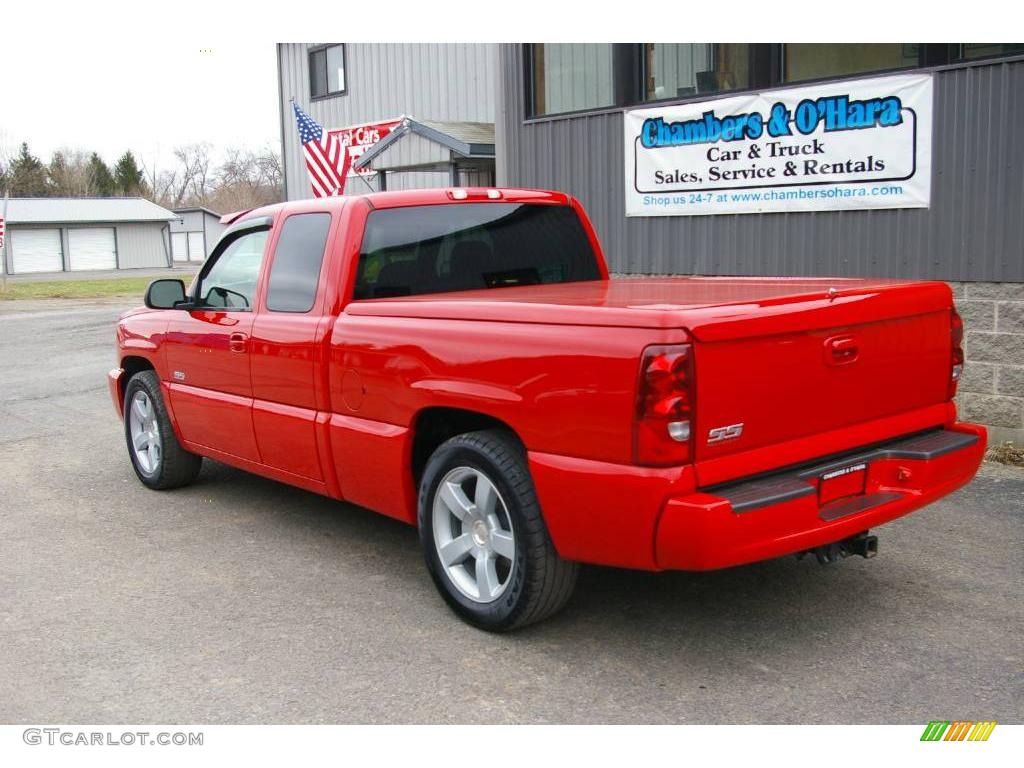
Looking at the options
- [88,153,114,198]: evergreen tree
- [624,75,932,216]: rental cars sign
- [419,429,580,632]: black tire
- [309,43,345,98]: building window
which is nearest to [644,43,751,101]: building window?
[624,75,932,216]: rental cars sign

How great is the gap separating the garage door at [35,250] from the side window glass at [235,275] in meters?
56.9

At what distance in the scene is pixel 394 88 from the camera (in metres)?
20.1

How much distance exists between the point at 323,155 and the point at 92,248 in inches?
1905

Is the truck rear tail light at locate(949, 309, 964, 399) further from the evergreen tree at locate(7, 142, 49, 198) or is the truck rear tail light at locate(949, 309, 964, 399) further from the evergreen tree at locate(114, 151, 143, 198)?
the evergreen tree at locate(114, 151, 143, 198)

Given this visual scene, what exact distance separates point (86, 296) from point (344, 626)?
3027cm

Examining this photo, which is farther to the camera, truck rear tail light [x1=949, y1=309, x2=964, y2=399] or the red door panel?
the red door panel

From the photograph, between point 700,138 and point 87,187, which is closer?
point 700,138

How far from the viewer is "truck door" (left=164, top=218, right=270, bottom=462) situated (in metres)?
5.81

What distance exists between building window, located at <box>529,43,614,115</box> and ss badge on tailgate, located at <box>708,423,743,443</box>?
6966 mm

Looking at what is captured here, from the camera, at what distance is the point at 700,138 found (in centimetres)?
925

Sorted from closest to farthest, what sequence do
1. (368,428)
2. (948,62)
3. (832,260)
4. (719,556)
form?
(719,556), (368,428), (948,62), (832,260)

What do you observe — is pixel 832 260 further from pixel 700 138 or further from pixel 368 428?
pixel 368 428

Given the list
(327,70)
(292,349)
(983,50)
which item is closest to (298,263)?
(292,349)

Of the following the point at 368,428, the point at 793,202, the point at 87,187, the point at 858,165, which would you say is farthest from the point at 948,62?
the point at 87,187
